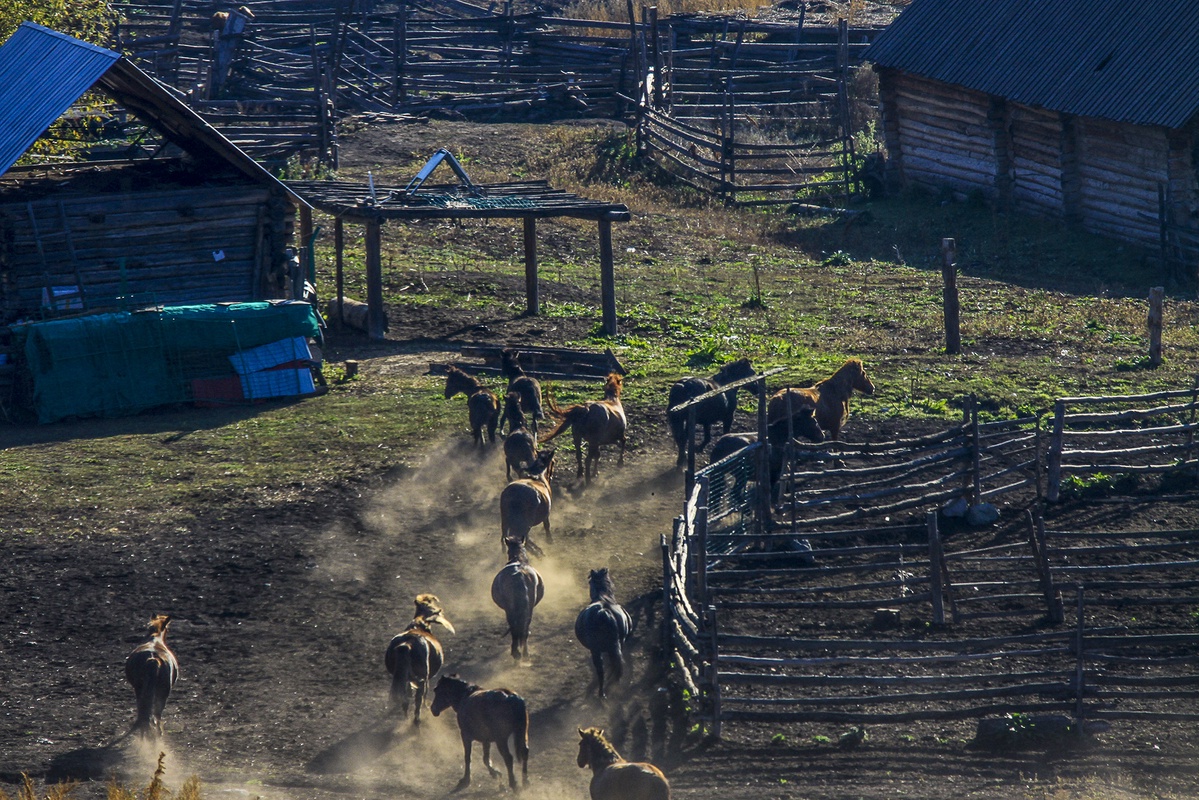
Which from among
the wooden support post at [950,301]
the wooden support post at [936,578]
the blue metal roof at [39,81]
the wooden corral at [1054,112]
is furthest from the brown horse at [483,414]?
the wooden corral at [1054,112]

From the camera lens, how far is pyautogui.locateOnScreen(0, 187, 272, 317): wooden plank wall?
1925 centimetres

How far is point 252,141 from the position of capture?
1181 inches

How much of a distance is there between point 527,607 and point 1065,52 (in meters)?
22.1

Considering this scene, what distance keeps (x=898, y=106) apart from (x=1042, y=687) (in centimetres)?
2463

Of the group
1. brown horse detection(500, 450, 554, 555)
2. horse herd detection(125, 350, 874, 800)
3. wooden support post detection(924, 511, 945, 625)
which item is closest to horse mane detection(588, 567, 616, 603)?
horse herd detection(125, 350, 874, 800)

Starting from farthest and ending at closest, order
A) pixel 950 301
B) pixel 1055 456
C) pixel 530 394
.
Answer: pixel 950 301, pixel 530 394, pixel 1055 456

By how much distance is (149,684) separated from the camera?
9773 mm

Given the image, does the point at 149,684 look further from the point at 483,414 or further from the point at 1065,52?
the point at 1065,52

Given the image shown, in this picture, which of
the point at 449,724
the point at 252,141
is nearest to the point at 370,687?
the point at 449,724

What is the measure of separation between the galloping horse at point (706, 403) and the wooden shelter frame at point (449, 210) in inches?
193

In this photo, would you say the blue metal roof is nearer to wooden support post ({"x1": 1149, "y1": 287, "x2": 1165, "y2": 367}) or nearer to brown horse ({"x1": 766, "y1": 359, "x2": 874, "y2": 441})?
brown horse ({"x1": 766, "y1": 359, "x2": 874, "y2": 441})

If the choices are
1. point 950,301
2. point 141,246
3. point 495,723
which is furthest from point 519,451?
point 141,246

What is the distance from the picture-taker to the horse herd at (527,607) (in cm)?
922

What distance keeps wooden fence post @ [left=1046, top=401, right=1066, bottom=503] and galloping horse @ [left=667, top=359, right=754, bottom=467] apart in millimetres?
3711
